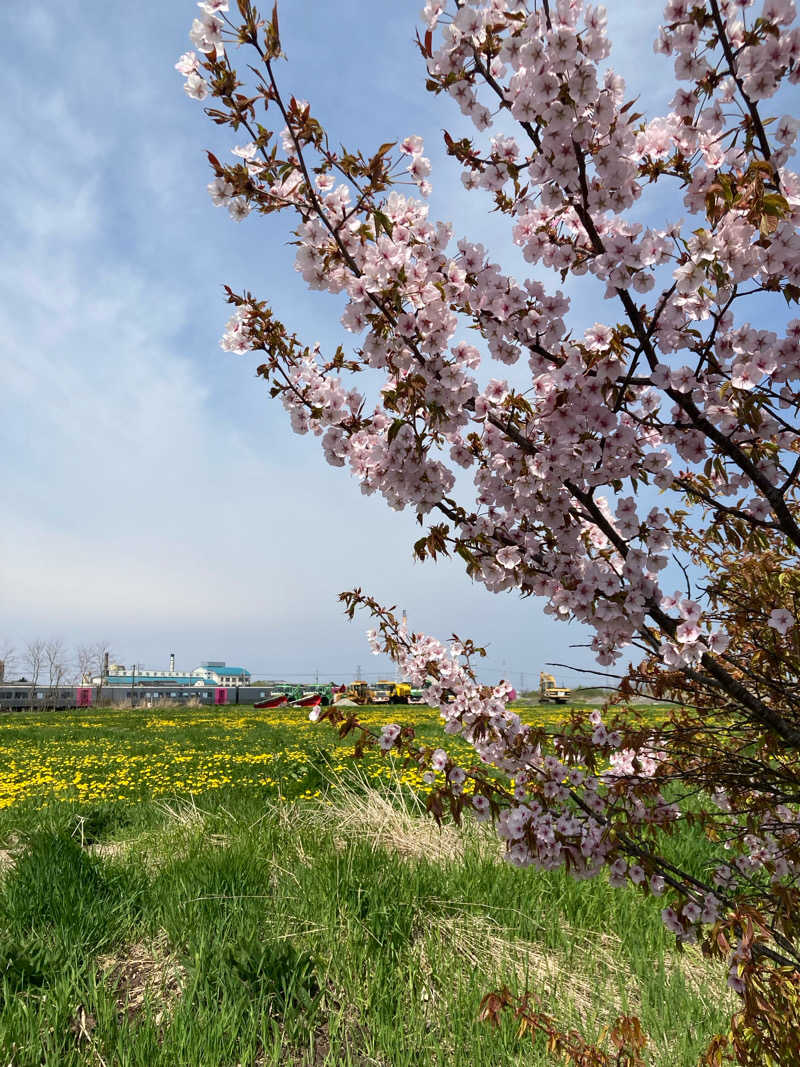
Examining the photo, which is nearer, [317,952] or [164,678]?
[317,952]

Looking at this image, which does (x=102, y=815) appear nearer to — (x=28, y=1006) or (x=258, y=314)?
(x=28, y=1006)

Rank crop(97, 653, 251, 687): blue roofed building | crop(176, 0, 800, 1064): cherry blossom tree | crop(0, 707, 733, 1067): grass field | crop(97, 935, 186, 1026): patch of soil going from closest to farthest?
crop(176, 0, 800, 1064): cherry blossom tree → crop(0, 707, 733, 1067): grass field → crop(97, 935, 186, 1026): patch of soil → crop(97, 653, 251, 687): blue roofed building

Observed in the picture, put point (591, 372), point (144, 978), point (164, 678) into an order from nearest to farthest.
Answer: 1. point (591, 372)
2. point (144, 978)
3. point (164, 678)

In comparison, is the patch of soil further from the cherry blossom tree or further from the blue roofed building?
the blue roofed building

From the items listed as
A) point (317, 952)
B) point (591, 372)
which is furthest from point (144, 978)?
point (591, 372)

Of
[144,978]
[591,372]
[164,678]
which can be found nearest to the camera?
[591,372]

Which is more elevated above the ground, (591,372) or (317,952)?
(591,372)

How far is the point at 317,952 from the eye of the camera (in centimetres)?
302

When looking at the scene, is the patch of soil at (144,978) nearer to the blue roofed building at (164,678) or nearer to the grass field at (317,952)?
the grass field at (317,952)

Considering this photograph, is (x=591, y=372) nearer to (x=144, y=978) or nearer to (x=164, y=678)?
(x=144, y=978)

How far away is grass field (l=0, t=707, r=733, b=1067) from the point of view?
2.52 meters

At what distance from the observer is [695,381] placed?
1.79 meters

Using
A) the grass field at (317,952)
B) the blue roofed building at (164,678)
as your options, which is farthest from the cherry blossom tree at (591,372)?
the blue roofed building at (164,678)

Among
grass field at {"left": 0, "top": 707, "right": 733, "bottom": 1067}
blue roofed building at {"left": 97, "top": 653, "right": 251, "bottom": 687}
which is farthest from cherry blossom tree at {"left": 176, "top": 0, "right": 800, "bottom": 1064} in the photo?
blue roofed building at {"left": 97, "top": 653, "right": 251, "bottom": 687}
